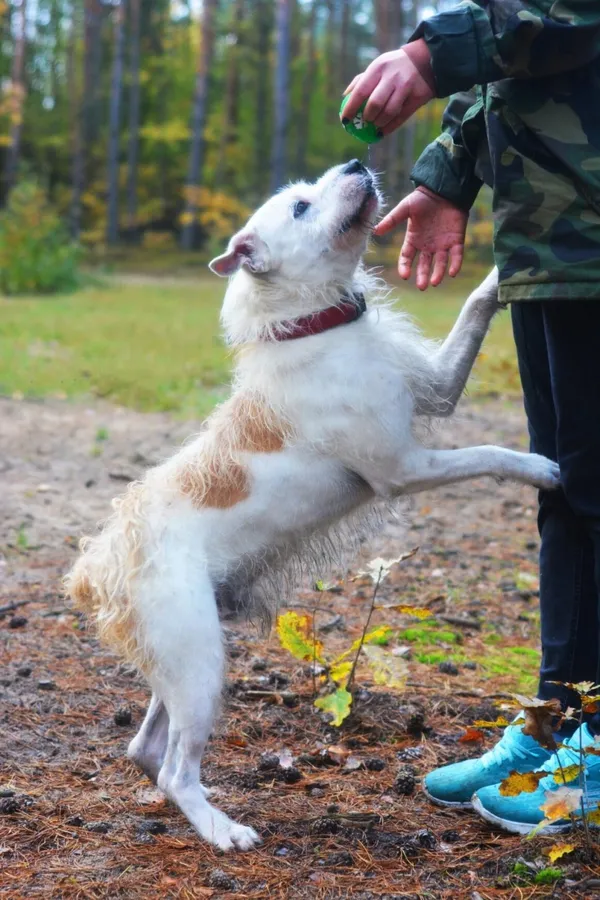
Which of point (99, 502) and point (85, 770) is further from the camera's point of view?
point (99, 502)

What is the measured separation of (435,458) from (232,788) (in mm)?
1277

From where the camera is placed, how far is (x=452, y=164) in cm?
316

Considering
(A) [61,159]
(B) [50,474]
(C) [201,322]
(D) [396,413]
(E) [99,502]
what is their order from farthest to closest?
(A) [61,159]
(C) [201,322]
(B) [50,474]
(E) [99,502]
(D) [396,413]

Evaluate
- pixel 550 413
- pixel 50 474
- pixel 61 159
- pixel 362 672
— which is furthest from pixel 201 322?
pixel 61 159

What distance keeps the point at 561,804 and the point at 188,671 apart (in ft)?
3.70

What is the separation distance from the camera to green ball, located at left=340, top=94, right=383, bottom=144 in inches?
106

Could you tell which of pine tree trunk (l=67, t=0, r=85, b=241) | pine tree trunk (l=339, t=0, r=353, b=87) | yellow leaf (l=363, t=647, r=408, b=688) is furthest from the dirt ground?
pine tree trunk (l=339, t=0, r=353, b=87)

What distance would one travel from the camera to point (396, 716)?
3812mm

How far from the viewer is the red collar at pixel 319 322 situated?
3.33 meters

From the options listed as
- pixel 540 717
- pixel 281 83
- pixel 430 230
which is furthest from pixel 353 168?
pixel 281 83

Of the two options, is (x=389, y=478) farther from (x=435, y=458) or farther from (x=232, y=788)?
(x=232, y=788)

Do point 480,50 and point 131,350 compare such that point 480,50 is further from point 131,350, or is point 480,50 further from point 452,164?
point 131,350

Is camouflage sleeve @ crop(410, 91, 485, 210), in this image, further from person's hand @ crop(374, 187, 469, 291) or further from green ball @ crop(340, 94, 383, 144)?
green ball @ crop(340, 94, 383, 144)

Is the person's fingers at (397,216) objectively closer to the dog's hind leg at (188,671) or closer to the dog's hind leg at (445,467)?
the dog's hind leg at (445,467)
